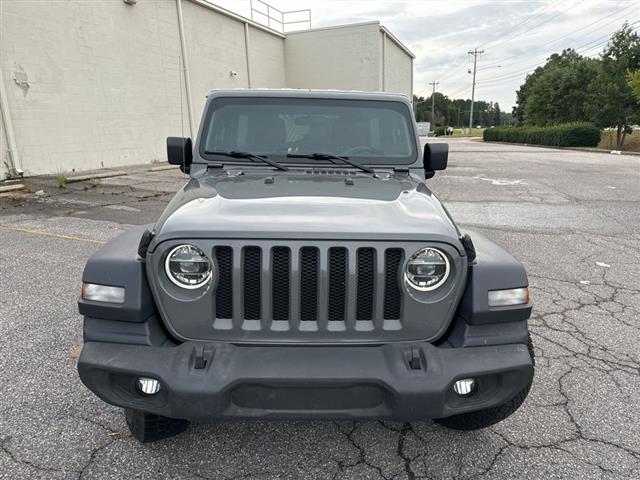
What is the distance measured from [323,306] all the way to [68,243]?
18.2 ft

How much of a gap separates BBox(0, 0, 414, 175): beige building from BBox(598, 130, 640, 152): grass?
20.0m

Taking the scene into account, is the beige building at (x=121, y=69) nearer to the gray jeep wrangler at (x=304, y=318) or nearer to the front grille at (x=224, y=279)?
the gray jeep wrangler at (x=304, y=318)

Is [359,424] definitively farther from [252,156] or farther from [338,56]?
[338,56]

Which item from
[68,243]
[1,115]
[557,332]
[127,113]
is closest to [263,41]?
[127,113]

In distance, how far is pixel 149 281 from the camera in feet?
6.58

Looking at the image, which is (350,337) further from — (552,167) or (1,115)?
(552,167)

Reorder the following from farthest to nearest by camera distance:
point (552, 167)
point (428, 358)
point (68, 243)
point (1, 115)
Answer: point (552, 167), point (1, 115), point (68, 243), point (428, 358)

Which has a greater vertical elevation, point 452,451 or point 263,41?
point 263,41

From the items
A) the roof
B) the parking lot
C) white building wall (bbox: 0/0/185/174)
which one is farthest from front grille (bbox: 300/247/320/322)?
white building wall (bbox: 0/0/185/174)

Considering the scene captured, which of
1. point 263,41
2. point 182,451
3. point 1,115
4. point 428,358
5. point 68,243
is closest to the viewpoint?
point 428,358

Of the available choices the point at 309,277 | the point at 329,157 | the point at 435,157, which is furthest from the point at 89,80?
the point at 309,277

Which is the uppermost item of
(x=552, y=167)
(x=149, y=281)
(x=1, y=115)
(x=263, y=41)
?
(x=263, y=41)

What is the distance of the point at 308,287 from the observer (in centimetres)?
196

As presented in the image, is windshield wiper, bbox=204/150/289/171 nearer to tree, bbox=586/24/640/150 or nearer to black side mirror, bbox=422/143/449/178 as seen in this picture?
black side mirror, bbox=422/143/449/178
